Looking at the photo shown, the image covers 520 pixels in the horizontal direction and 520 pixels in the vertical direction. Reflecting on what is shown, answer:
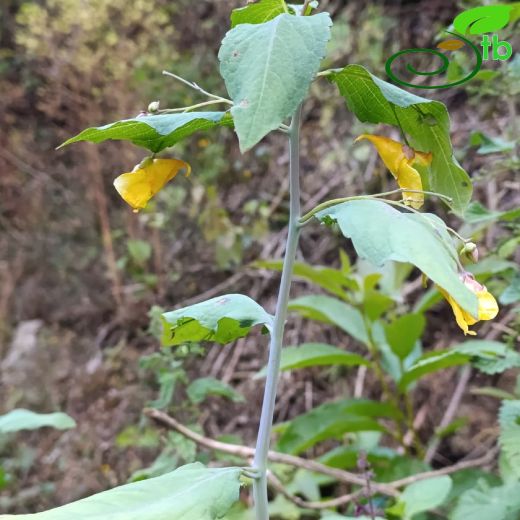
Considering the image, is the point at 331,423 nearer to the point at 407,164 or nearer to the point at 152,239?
the point at 407,164

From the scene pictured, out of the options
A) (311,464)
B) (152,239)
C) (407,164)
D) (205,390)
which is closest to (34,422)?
(205,390)

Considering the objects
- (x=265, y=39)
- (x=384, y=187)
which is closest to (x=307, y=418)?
(x=265, y=39)

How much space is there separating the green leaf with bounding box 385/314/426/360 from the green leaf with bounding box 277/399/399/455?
155 mm

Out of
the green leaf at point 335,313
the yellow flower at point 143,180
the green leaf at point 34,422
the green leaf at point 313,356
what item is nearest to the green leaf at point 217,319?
the yellow flower at point 143,180

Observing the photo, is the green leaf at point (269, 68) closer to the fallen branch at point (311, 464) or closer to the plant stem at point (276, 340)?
the plant stem at point (276, 340)

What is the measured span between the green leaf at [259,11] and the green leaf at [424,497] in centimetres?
87

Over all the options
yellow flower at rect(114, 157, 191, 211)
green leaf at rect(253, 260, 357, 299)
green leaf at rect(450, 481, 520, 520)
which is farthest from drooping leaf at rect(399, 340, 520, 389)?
yellow flower at rect(114, 157, 191, 211)

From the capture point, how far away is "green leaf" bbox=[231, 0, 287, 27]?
0.76 metres

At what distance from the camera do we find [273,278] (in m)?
2.81

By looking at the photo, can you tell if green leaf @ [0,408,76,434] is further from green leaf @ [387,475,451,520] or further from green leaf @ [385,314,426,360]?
green leaf @ [385,314,426,360]

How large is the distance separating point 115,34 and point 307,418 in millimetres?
2456

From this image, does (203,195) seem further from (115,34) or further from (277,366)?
(277,366)

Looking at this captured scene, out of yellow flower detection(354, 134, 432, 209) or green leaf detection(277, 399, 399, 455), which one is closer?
yellow flower detection(354, 134, 432, 209)

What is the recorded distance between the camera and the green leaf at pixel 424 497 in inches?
43.4
